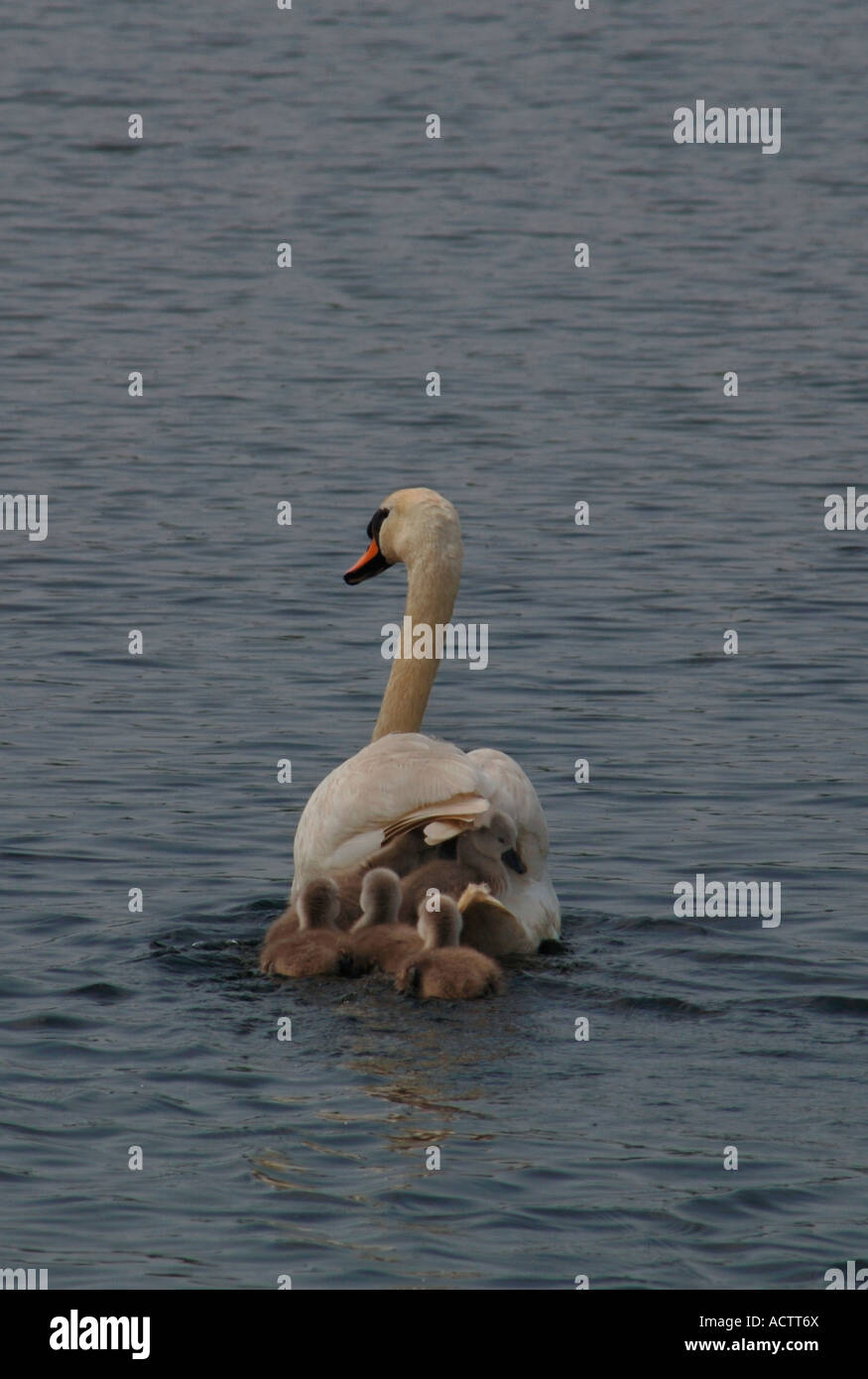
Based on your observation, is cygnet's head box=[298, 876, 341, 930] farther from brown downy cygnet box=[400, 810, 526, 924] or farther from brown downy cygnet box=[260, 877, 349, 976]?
brown downy cygnet box=[400, 810, 526, 924]

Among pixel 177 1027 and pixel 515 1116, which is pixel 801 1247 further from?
pixel 177 1027

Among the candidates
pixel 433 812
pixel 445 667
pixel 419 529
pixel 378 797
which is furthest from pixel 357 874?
pixel 445 667

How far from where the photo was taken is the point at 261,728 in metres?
14.1

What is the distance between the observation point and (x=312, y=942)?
10.2 metres

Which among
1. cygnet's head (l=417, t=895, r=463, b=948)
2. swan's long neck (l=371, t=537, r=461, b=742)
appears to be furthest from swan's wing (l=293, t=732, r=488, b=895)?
swan's long neck (l=371, t=537, r=461, b=742)

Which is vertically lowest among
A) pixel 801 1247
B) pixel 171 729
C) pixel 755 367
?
pixel 801 1247

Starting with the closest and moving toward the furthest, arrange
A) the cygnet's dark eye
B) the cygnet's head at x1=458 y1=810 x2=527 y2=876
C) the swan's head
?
1. the cygnet's head at x1=458 y1=810 x2=527 y2=876
2. the swan's head
3. the cygnet's dark eye

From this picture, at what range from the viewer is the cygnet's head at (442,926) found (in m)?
9.92

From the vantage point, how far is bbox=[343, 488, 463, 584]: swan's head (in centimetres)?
1178

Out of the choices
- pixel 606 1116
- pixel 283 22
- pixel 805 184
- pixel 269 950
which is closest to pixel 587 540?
pixel 269 950

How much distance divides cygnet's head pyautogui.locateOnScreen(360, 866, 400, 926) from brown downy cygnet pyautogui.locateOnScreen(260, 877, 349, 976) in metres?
0.16

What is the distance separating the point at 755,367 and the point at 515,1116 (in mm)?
15102

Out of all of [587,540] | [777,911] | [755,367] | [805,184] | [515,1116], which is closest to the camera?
[515,1116]

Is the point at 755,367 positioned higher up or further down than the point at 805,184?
further down
